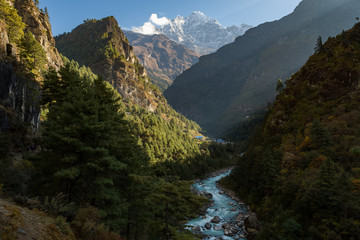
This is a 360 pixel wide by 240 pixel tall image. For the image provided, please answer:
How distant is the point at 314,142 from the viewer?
38344 millimetres

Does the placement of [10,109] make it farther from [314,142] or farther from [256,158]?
[256,158]

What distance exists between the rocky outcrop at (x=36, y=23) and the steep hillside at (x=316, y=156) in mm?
86155

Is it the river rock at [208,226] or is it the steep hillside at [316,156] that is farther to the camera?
the river rock at [208,226]

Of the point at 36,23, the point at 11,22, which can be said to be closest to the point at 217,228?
the point at 11,22

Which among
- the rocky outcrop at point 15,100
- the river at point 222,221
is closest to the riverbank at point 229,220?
the river at point 222,221

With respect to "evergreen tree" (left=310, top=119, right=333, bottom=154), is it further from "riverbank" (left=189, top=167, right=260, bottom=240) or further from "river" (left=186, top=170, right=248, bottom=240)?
"river" (left=186, top=170, right=248, bottom=240)

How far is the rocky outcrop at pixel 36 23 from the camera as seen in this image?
83.1 metres

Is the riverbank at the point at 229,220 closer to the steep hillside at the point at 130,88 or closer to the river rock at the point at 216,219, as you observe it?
the river rock at the point at 216,219

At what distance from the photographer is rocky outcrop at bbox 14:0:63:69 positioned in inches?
3271

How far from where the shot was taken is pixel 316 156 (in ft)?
119

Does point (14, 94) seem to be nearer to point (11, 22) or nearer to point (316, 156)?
point (11, 22)

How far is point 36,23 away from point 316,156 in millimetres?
109100

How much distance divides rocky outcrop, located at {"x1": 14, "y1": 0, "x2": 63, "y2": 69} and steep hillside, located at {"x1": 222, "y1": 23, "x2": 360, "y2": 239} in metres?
86.2

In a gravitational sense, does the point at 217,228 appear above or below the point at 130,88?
below
